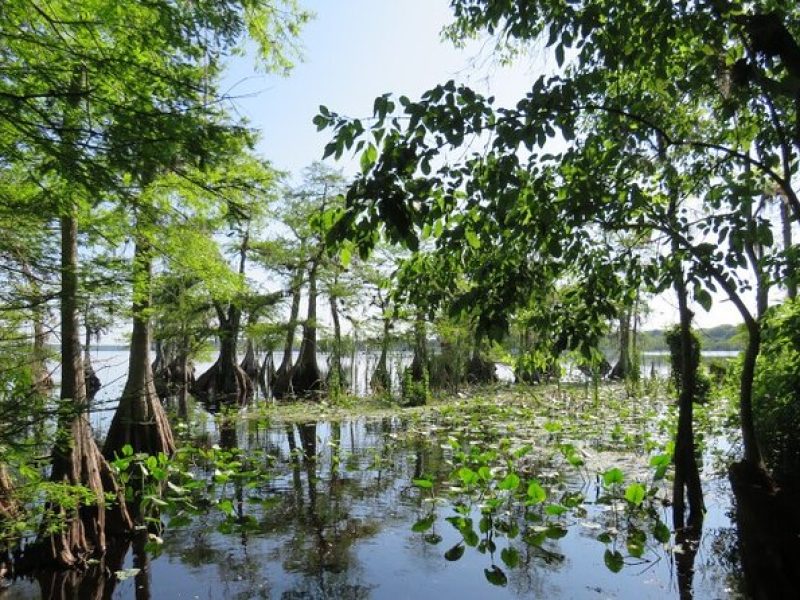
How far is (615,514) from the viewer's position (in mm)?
5734

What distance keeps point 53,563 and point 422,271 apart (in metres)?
4.08

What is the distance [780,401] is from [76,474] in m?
5.96

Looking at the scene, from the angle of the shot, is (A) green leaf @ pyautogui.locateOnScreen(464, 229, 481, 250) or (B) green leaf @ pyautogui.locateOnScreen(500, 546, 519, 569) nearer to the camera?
(A) green leaf @ pyautogui.locateOnScreen(464, 229, 481, 250)

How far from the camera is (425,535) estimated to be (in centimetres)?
559

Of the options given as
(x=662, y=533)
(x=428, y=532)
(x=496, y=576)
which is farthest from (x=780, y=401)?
(x=428, y=532)

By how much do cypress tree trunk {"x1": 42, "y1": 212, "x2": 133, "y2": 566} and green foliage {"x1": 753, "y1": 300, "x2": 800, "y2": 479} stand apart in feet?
17.7

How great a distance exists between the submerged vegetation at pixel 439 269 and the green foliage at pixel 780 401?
0.08ft

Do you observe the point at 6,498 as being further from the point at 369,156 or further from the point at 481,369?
the point at 481,369

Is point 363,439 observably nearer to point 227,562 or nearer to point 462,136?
A: point 227,562

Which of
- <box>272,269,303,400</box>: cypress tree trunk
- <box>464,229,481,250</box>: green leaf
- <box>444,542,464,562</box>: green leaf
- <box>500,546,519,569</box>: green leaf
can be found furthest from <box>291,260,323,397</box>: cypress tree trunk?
<box>464,229,481,250</box>: green leaf

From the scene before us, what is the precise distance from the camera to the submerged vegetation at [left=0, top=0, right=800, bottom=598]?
2492 mm

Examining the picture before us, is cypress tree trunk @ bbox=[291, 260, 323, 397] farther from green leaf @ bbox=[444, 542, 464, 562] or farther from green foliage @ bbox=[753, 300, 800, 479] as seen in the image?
green foliage @ bbox=[753, 300, 800, 479]

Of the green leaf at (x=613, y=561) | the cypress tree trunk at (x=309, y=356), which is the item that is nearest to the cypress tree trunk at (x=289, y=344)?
the cypress tree trunk at (x=309, y=356)

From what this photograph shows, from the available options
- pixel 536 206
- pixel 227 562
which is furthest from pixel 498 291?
pixel 227 562
